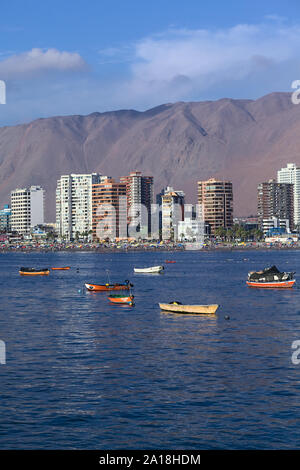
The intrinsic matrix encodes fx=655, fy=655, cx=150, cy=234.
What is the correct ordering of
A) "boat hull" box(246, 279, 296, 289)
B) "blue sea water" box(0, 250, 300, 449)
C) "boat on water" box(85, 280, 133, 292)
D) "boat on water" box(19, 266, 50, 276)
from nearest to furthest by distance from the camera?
"blue sea water" box(0, 250, 300, 449) → "boat on water" box(85, 280, 133, 292) → "boat hull" box(246, 279, 296, 289) → "boat on water" box(19, 266, 50, 276)

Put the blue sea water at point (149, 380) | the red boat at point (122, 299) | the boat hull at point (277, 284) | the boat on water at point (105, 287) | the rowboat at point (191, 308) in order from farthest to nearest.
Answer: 1. the boat hull at point (277, 284)
2. the boat on water at point (105, 287)
3. the red boat at point (122, 299)
4. the rowboat at point (191, 308)
5. the blue sea water at point (149, 380)

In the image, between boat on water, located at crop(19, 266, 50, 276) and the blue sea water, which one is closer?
the blue sea water

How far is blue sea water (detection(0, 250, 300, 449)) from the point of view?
3114 cm

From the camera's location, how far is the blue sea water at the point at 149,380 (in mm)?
31141

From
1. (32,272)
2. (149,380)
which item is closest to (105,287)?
(32,272)

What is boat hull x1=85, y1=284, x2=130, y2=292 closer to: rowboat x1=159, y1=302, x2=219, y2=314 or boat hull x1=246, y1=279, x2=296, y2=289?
boat hull x1=246, y1=279, x2=296, y2=289

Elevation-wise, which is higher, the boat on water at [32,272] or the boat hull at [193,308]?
the boat hull at [193,308]

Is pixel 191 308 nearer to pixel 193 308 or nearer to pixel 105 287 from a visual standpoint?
pixel 193 308

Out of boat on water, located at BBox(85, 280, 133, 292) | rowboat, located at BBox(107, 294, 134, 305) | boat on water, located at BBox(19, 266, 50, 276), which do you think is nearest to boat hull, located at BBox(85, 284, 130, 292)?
boat on water, located at BBox(85, 280, 133, 292)

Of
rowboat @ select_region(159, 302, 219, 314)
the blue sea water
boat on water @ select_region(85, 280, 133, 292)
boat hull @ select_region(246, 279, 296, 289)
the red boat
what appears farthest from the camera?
boat hull @ select_region(246, 279, 296, 289)

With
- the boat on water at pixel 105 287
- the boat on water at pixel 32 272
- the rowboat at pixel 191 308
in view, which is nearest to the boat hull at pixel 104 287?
the boat on water at pixel 105 287

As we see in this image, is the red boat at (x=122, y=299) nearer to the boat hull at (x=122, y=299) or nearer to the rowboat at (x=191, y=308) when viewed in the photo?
the boat hull at (x=122, y=299)
